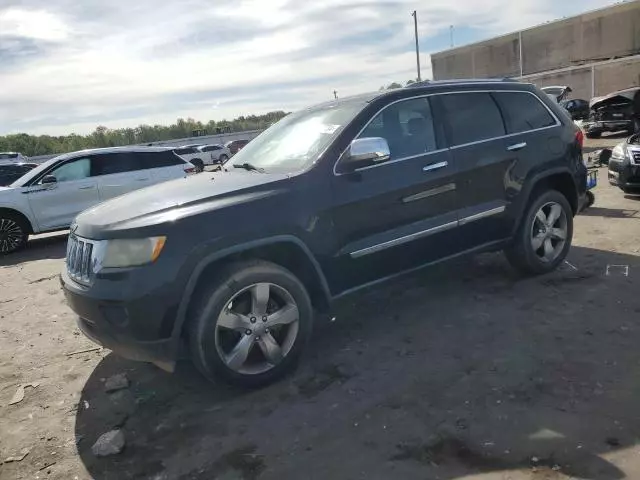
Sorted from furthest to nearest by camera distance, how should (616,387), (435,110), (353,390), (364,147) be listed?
(435,110) < (364,147) < (353,390) < (616,387)

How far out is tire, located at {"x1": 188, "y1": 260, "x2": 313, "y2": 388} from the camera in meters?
3.43

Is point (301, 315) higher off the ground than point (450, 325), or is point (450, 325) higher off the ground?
point (301, 315)

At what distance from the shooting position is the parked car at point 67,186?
32.4 feet

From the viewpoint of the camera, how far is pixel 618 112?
1816cm

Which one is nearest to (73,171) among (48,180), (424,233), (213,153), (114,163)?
(48,180)

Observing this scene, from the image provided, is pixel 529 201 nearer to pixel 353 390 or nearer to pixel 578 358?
pixel 578 358

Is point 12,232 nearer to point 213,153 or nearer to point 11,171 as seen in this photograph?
point 11,171

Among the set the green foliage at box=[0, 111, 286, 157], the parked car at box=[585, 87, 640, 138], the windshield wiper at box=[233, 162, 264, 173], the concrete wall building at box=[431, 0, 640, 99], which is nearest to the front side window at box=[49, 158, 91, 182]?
the windshield wiper at box=[233, 162, 264, 173]

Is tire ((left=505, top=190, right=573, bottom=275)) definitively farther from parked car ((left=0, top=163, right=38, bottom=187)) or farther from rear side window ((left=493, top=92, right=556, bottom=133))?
parked car ((left=0, top=163, right=38, bottom=187))

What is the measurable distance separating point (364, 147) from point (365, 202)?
400mm

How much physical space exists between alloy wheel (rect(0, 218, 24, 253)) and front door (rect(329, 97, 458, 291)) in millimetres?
8141

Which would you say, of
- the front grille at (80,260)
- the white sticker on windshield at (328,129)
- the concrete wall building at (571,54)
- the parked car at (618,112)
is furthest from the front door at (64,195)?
the concrete wall building at (571,54)

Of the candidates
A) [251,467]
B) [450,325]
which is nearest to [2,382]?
[251,467]

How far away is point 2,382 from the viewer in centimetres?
429
